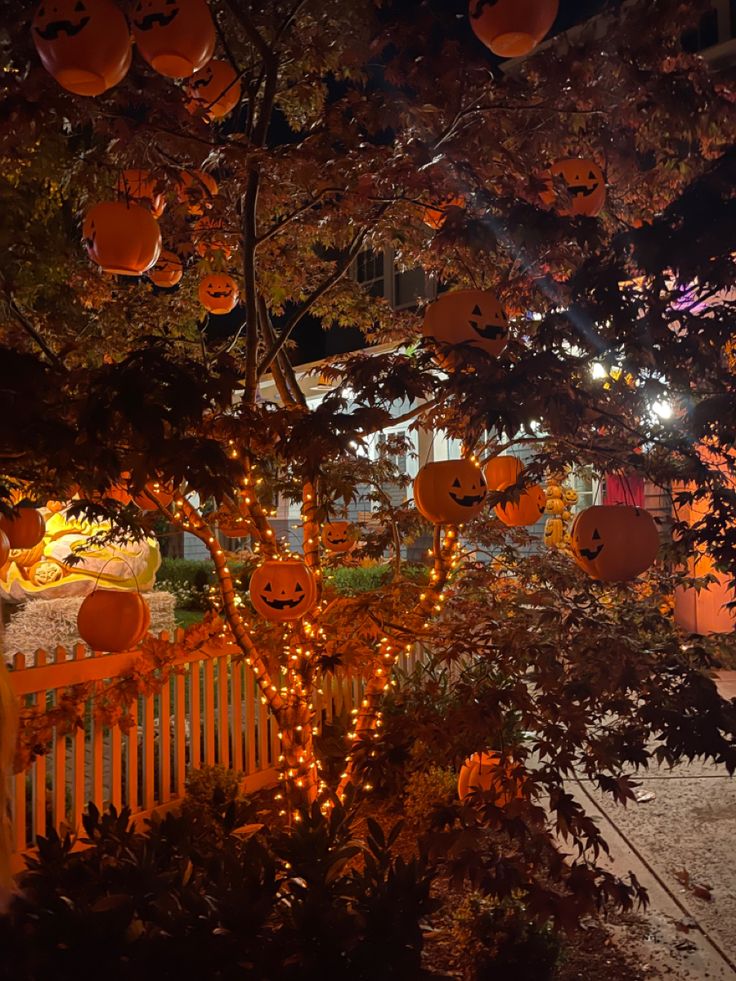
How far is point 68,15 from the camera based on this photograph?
8.98 ft

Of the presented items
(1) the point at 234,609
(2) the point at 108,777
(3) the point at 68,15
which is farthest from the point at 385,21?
(2) the point at 108,777

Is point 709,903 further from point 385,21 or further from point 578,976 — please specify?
point 385,21

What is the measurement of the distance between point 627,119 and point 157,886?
395cm

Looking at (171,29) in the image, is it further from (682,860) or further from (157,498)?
(682,860)

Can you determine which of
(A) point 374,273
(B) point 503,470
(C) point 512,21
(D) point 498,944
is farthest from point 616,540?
(A) point 374,273

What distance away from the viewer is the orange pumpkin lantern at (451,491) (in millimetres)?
4031

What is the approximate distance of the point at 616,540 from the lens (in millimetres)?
3627

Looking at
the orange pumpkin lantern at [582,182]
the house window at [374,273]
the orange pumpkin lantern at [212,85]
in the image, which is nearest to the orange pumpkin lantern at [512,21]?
the orange pumpkin lantern at [582,182]

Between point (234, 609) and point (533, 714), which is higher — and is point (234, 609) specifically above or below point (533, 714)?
above

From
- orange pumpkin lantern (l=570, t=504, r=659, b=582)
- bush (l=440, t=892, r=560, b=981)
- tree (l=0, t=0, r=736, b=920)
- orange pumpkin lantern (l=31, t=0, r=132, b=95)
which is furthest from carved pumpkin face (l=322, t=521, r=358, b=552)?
orange pumpkin lantern (l=31, t=0, r=132, b=95)

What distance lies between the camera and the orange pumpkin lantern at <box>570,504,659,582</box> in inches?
143

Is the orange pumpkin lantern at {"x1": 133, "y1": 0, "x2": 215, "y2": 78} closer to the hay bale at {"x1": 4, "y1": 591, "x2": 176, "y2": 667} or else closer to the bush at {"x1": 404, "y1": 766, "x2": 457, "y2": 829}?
the bush at {"x1": 404, "y1": 766, "x2": 457, "y2": 829}

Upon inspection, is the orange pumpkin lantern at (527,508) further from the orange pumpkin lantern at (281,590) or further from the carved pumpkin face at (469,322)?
the carved pumpkin face at (469,322)

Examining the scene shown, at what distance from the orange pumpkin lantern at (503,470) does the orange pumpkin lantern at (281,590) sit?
5.15 ft
